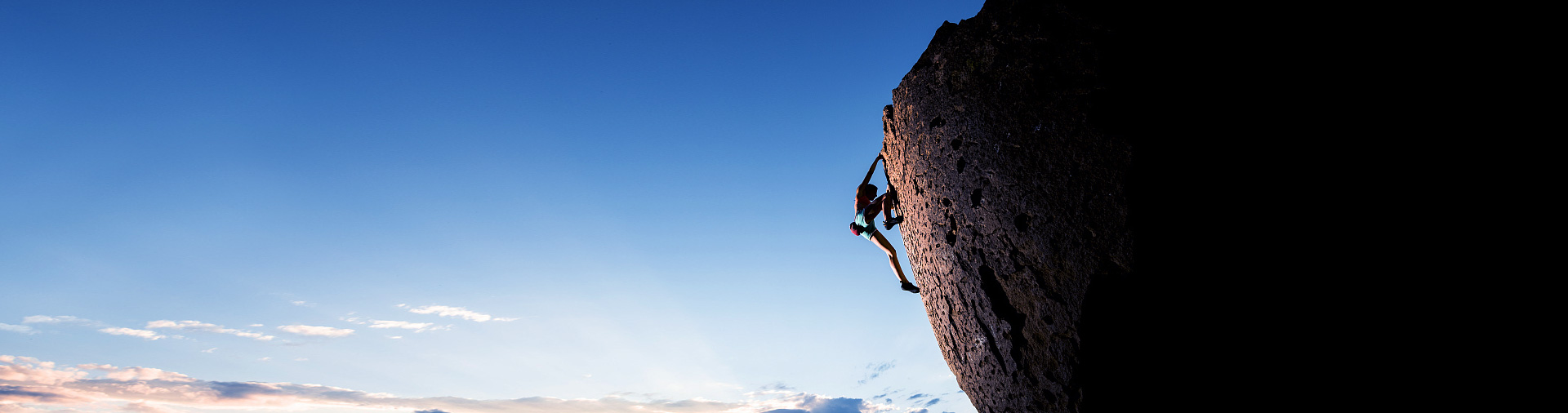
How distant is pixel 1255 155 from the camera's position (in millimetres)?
2639

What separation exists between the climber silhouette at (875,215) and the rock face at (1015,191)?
0.54 meters

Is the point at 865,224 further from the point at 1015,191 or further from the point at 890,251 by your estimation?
the point at 1015,191

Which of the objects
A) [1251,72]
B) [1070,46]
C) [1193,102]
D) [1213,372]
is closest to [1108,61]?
[1070,46]

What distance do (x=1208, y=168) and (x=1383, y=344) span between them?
87 cm

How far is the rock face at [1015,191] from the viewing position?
2.80 metres

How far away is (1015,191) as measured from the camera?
3.08m

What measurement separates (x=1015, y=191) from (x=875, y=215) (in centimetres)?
195

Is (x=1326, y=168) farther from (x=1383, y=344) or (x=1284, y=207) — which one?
(x=1383, y=344)

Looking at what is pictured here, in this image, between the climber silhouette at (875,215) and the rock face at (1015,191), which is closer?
the rock face at (1015,191)

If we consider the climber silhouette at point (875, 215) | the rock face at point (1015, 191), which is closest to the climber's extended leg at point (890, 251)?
the climber silhouette at point (875, 215)

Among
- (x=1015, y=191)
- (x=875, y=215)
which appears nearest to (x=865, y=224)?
(x=875, y=215)

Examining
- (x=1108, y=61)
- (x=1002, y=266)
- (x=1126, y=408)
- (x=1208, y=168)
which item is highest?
(x=1108, y=61)

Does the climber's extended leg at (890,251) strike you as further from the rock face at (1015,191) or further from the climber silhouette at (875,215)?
the rock face at (1015,191)

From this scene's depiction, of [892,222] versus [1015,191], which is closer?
[1015,191]
